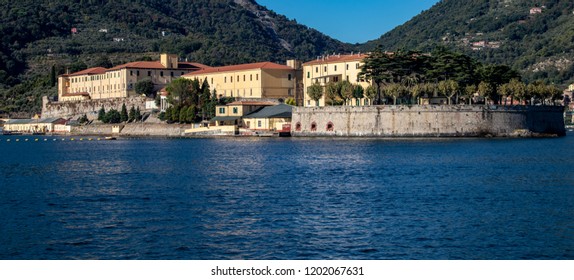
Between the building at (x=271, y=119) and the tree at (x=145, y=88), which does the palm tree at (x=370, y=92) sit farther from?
the tree at (x=145, y=88)

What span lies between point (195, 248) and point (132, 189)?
13888 millimetres

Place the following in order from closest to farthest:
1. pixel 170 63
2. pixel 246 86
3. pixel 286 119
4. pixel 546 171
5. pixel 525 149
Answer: pixel 546 171, pixel 525 149, pixel 286 119, pixel 246 86, pixel 170 63

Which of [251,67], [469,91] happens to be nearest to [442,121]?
[469,91]

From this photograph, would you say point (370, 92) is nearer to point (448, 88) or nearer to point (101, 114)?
point (448, 88)

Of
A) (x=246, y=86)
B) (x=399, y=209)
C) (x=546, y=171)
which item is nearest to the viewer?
(x=399, y=209)

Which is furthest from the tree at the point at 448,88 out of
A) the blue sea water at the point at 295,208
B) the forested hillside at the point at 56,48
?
the forested hillside at the point at 56,48

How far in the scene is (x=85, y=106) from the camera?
414 feet

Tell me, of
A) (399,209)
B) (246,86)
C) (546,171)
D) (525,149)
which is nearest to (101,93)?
(246,86)

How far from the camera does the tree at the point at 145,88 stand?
116 m

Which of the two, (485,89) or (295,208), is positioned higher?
(485,89)

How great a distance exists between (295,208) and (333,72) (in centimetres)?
6489

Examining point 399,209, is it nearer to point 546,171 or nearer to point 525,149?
point 546,171

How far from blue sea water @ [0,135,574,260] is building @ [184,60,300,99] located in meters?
50.0

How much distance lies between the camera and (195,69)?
411 ft
